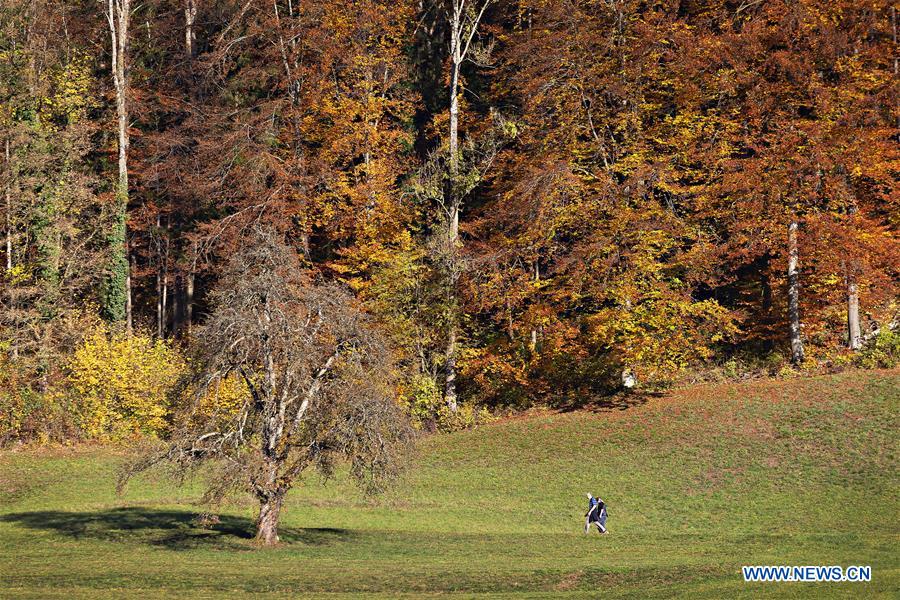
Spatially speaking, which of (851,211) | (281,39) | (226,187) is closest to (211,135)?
(226,187)

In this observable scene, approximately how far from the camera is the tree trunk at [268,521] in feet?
98.6

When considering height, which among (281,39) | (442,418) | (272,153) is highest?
(281,39)

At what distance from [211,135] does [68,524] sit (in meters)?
29.0

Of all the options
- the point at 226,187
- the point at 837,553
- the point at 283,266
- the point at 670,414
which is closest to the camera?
the point at 837,553

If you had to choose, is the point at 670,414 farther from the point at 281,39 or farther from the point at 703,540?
the point at 281,39

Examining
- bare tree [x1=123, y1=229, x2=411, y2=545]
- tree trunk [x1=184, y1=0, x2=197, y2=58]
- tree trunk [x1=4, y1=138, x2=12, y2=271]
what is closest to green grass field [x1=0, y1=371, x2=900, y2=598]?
bare tree [x1=123, y1=229, x2=411, y2=545]

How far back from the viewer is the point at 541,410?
5172 cm

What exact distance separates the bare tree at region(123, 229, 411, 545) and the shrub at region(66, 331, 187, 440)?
63.3ft

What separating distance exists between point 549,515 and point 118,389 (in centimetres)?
2280

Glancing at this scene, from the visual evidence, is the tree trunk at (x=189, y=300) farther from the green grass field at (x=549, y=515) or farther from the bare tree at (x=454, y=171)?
the bare tree at (x=454, y=171)

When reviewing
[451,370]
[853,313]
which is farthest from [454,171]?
[853,313]

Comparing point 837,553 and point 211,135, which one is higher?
point 211,135

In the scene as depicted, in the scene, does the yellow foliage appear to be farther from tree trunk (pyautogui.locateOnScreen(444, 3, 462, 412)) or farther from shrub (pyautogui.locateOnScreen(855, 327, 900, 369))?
shrub (pyautogui.locateOnScreen(855, 327, 900, 369))

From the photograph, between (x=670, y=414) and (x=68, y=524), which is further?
(x=670, y=414)
